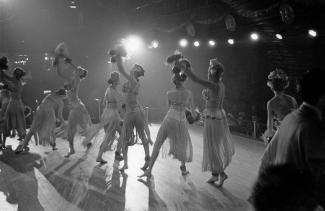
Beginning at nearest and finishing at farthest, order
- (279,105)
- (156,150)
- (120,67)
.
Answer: (279,105)
(156,150)
(120,67)

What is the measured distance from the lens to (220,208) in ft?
14.8

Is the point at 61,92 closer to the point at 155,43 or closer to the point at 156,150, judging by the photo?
the point at 156,150

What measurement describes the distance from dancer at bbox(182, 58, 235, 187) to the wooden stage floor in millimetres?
347

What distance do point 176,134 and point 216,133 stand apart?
29.9 inches

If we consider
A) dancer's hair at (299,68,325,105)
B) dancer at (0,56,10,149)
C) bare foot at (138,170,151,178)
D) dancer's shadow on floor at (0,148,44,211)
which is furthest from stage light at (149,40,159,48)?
dancer's hair at (299,68,325,105)

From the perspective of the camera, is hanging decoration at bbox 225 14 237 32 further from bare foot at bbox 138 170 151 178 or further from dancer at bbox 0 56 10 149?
dancer at bbox 0 56 10 149

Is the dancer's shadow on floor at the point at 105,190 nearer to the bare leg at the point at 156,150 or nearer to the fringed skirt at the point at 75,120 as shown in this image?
the bare leg at the point at 156,150

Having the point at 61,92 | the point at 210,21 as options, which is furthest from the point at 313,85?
the point at 210,21

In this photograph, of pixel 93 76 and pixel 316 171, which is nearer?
pixel 316 171

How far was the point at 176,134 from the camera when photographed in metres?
5.93

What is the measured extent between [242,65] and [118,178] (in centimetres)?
671

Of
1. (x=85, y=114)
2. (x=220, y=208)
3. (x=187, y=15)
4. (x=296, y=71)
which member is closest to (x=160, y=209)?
(x=220, y=208)

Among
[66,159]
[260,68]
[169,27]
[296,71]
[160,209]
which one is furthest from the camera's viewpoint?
[169,27]

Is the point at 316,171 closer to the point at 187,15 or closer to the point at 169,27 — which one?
the point at 187,15
